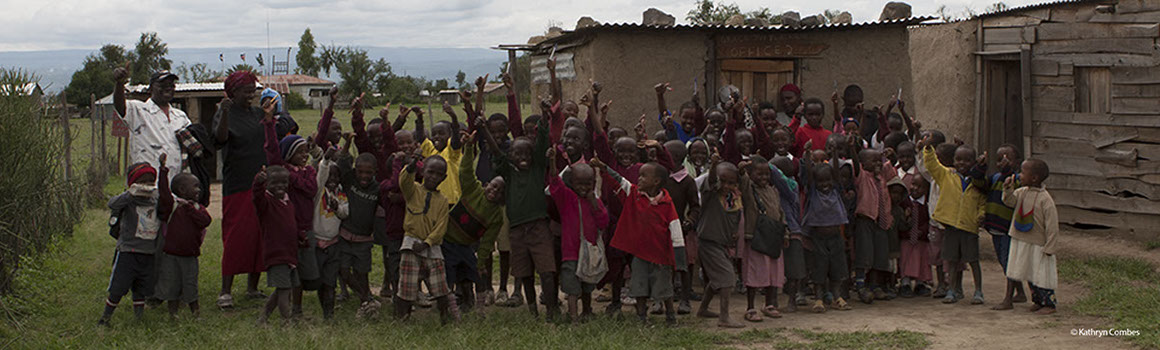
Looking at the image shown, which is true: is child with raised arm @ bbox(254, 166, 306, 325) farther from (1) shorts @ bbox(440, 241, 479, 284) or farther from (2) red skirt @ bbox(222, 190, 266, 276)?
(1) shorts @ bbox(440, 241, 479, 284)

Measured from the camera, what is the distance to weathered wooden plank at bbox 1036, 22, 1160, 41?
8.95 meters

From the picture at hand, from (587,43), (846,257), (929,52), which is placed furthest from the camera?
(929,52)

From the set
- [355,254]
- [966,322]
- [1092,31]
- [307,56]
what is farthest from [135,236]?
[307,56]

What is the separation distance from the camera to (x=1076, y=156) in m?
9.61

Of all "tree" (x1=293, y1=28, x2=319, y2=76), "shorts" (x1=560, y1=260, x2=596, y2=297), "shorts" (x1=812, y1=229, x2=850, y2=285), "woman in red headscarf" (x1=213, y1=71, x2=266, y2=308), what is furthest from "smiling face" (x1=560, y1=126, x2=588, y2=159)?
"tree" (x1=293, y1=28, x2=319, y2=76)

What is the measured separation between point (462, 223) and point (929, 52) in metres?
7.20

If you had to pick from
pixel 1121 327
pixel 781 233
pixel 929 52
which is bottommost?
pixel 1121 327

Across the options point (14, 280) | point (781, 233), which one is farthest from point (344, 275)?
point (781, 233)

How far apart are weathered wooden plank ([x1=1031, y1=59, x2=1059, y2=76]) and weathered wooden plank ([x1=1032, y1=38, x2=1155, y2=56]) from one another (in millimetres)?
88

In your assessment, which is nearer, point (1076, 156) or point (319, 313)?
point (319, 313)

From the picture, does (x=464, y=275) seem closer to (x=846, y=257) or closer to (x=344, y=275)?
(x=344, y=275)

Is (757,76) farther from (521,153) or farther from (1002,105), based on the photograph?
(521,153)

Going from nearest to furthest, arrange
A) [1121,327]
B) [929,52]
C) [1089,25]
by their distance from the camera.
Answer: [1121,327] < [1089,25] < [929,52]

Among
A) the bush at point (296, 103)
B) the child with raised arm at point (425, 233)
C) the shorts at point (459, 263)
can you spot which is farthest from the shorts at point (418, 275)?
the bush at point (296, 103)
